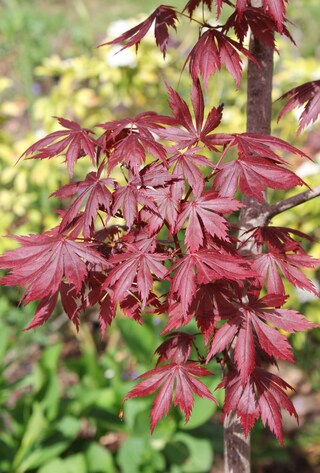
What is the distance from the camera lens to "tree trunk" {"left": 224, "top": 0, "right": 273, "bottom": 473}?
1185 millimetres

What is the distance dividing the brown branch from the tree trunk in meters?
0.02

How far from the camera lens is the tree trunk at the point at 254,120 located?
118cm

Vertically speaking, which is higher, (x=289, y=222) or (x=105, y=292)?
(x=289, y=222)

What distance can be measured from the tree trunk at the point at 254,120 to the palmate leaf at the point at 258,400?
0.66ft

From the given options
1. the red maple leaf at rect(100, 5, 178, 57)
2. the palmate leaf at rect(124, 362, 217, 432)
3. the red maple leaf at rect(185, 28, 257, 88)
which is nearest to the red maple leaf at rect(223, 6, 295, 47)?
the red maple leaf at rect(185, 28, 257, 88)

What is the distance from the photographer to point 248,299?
1.05m

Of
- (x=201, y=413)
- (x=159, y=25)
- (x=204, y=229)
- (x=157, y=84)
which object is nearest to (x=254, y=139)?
(x=204, y=229)

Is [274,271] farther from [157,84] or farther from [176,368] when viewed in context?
[157,84]

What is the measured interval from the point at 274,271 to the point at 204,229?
174 millimetres

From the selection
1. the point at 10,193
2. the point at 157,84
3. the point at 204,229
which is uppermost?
the point at 157,84

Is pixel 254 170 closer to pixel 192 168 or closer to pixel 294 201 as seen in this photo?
pixel 192 168

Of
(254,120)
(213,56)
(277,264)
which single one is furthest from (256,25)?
(277,264)

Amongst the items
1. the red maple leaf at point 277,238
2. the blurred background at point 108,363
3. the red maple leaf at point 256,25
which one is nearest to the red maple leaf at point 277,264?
the red maple leaf at point 277,238

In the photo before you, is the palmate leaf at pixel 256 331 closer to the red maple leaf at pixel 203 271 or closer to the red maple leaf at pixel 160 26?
the red maple leaf at pixel 203 271
